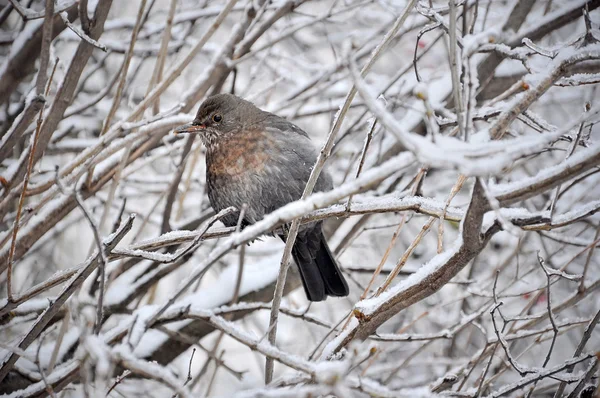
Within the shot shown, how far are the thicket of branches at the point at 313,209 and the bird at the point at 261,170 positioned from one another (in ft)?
0.48

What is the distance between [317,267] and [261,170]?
32.8 inches

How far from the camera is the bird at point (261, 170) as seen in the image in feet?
11.4

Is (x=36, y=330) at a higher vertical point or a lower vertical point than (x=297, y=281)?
lower

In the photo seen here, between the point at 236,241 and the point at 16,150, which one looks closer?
the point at 236,241

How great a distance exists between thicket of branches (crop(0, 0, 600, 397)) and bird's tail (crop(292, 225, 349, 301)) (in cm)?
15

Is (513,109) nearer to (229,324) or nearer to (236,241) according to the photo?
(236,241)

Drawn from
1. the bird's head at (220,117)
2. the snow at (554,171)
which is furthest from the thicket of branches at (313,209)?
the bird's head at (220,117)

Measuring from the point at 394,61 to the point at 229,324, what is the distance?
625cm

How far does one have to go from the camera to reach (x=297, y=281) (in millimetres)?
4141

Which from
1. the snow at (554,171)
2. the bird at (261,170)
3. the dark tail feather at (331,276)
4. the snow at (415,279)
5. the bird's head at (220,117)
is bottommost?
the snow at (415,279)

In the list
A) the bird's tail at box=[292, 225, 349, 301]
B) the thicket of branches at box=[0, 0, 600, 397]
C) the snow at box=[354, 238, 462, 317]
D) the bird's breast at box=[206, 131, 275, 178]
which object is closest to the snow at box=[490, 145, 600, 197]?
the thicket of branches at box=[0, 0, 600, 397]

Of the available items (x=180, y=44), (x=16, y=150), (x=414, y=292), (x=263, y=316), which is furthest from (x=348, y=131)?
(x=263, y=316)

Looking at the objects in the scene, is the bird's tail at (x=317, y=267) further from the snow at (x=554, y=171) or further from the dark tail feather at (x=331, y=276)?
the snow at (x=554, y=171)

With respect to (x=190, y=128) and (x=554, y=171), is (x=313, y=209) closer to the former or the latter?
(x=554, y=171)
